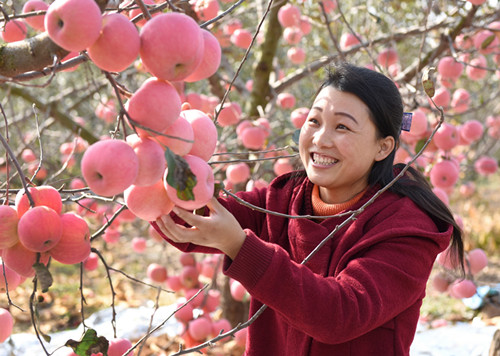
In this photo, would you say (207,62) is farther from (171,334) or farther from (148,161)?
(171,334)

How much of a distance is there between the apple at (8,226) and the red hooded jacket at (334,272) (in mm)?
375

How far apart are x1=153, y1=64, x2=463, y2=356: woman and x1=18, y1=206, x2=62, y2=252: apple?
0.18 m

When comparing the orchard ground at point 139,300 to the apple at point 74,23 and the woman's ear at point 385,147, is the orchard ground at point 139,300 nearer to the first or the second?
the woman's ear at point 385,147

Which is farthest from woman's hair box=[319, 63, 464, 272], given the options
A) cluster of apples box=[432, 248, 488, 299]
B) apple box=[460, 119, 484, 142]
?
apple box=[460, 119, 484, 142]

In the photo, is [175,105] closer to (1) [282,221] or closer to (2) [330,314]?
(2) [330,314]

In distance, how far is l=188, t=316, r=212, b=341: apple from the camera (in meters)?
2.22

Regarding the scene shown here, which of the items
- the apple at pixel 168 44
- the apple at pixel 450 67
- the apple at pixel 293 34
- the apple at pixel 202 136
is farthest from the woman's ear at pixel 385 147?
the apple at pixel 293 34

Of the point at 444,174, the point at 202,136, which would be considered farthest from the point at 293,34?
the point at 202,136

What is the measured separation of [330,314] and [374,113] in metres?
0.55

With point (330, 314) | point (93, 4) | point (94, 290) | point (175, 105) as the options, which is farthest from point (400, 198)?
point (94, 290)

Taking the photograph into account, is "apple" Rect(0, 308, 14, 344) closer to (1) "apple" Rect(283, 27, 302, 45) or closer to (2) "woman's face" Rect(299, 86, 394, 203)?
(2) "woman's face" Rect(299, 86, 394, 203)

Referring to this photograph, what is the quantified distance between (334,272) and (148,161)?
706 mm

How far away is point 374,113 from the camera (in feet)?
4.24

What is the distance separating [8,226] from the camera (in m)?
0.78
